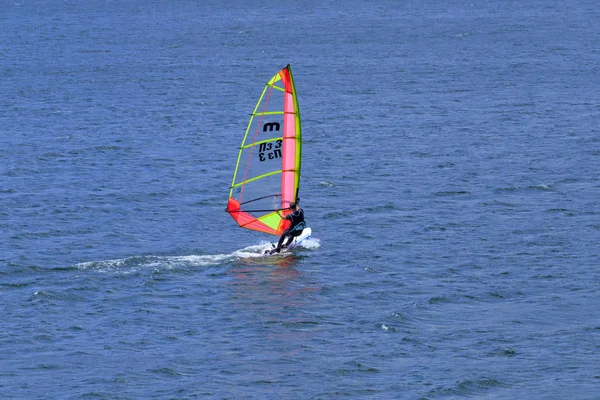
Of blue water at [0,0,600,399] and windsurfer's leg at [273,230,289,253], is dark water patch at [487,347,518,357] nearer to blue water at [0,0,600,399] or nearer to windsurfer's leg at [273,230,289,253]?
blue water at [0,0,600,399]

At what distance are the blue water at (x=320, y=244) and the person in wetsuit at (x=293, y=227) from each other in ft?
4.02

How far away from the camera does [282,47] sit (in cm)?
14188

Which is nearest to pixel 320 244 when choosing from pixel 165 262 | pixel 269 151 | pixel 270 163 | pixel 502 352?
pixel 270 163

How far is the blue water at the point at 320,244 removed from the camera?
3769 cm

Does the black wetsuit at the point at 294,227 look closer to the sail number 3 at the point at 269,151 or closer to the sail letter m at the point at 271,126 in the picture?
the sail number 3 at the point at 269,151

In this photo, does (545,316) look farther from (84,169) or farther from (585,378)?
(84,169)

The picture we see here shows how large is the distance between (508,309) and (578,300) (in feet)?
10.5

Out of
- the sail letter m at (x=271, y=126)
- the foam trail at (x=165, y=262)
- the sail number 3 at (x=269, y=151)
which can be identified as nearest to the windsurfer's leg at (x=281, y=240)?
the foam trail at (x=165, y=262)

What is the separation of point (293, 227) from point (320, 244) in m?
3.15

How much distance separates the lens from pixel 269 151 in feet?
164

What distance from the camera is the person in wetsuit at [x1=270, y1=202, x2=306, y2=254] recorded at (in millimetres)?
49344

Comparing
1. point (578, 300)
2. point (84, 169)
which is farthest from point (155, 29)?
point (578, 300)

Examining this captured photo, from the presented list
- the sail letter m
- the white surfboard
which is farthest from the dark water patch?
the sail letter m

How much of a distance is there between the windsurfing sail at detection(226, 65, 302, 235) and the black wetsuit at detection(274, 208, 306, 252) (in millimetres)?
1112
